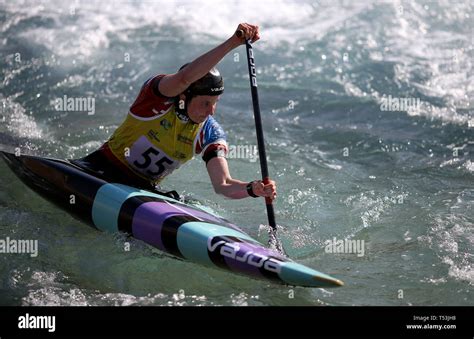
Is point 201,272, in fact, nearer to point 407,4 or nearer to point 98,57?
point 98,57

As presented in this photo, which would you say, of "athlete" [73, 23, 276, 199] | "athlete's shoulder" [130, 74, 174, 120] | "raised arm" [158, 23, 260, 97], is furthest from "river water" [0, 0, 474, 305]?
"raised arm" [158, 23, 260, 97]

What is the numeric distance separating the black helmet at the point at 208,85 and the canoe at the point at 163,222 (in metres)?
0.92

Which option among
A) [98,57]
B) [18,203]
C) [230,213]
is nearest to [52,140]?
[18,203]

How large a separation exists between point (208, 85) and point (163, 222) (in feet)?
3.54

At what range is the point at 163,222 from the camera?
585 cm

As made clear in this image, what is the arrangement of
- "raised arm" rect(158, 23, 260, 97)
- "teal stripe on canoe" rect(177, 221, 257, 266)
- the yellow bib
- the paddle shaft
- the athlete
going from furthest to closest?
the yellow bib < the paddle shaft < the athlete < "teal stripe on canoe" rect(177, 221, 257, 266) < "raised arm" rect(158, 23, 260, 97)

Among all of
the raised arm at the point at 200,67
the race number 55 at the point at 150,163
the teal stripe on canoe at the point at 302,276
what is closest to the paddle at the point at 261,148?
the raised arm at the point at 200,67

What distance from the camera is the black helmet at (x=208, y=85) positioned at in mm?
5816

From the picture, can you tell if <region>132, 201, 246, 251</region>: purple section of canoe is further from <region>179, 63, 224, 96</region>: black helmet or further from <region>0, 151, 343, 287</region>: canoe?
<region>179, 63, 224, 96</region>: black helmet

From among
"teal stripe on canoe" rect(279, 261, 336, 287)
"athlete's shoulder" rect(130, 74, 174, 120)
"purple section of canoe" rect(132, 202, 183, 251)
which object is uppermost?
"athlete's shoulder" rect(130, 74, 174, 120)

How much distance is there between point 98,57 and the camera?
41.9 feet

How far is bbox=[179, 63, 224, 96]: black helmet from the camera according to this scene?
19.1ft

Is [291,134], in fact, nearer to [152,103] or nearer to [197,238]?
[152,103]

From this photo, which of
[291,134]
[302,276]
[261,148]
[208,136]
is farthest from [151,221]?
[291,134]
